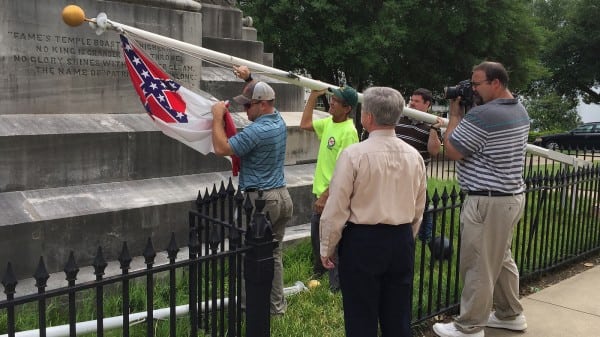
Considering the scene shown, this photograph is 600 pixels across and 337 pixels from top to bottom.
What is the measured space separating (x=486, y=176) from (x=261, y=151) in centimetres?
155

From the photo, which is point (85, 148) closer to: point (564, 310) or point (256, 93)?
point (256, 93)

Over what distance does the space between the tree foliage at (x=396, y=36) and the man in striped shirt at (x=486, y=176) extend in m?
13.9

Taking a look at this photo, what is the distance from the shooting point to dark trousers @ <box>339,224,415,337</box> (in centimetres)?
310

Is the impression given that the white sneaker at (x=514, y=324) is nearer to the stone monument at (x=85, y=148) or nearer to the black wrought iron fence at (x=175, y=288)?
the black wrought iron fence at (x=175, y=288)

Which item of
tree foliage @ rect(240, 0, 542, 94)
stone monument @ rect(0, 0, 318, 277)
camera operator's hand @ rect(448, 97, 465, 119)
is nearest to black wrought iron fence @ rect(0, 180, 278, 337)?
stone monument @ rect(0, 0, 318, 277)

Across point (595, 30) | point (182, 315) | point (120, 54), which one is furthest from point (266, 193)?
point (595, 30)

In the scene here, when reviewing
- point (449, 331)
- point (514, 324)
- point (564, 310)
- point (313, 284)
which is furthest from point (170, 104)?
point (564, 310)

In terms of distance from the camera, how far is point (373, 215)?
10.1 ft

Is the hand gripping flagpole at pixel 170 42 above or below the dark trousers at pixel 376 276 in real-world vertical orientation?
above

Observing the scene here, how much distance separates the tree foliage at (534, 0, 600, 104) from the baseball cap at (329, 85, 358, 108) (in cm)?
3135

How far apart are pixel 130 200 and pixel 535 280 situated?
13.0 feet

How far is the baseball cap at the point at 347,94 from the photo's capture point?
4.48 m

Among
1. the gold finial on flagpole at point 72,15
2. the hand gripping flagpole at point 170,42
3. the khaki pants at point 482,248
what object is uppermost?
the gold finial on flagpole at point 72,15

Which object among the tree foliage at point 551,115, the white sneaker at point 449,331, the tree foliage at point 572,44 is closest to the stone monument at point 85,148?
the white sneaker at point 449,331
